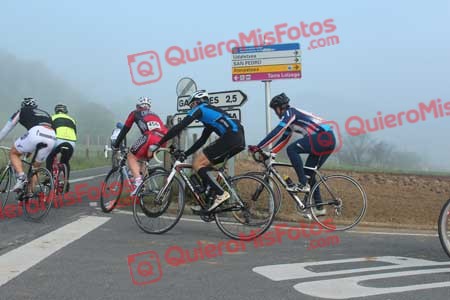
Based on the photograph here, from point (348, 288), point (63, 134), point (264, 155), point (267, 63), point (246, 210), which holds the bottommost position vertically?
point (348, 288)

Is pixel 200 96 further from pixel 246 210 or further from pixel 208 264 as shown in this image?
pixel 208 264

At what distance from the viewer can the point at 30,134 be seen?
7.48m

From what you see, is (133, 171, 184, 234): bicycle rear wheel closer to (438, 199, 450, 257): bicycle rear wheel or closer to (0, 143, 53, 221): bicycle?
(0, 143, 53, 221): bicycle

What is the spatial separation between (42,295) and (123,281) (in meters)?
0.70

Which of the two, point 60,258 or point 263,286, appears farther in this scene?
point 60,258

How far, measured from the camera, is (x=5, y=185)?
299 inches

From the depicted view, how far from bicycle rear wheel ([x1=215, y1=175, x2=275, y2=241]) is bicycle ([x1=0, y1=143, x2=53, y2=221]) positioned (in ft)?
9.10

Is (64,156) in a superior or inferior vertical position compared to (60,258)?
superior

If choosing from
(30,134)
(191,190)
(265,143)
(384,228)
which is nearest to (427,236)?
(384,228)

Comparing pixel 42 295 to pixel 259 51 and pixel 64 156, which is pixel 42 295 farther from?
pixel 259 51

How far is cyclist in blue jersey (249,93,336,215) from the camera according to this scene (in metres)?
6.80

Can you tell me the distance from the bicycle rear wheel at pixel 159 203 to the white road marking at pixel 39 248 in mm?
751

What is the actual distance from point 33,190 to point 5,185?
26.3 inches

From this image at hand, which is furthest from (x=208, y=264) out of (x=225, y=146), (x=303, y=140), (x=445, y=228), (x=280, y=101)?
(x=280, y=101)
